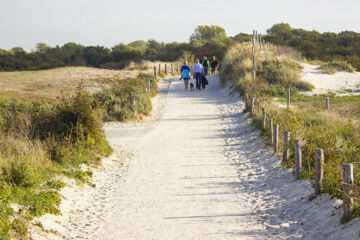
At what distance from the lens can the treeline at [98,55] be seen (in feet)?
165

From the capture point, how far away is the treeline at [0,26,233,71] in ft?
165

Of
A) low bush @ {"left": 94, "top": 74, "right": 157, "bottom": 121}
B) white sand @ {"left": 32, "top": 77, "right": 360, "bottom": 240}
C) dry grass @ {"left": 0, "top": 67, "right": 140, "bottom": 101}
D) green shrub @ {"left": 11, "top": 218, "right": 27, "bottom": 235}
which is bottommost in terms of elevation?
white sand @ {"left": 32, "top": 77, "right": 360, "bottom": 240}

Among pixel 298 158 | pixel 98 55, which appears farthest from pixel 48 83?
pixel 98 55

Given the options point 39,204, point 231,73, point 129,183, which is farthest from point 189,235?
point 231,73

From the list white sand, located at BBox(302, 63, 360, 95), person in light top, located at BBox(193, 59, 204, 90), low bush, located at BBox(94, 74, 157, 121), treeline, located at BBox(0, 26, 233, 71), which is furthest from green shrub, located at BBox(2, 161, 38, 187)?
treeline, located at BBox(0, 26, 233, 71)

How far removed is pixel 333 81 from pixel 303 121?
15.2 meters

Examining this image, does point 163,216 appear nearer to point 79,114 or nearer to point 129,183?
point 129,183

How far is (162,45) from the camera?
72.1 m

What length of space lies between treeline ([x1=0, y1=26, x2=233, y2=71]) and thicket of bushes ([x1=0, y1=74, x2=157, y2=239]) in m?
33.8

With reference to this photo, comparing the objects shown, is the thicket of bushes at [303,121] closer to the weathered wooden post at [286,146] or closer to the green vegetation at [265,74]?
the green vegetation at [265,74]

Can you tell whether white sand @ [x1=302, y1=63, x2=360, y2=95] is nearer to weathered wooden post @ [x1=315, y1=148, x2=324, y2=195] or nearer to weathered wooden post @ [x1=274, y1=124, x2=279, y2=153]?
weathered wooden post @ [x1=274, y1=124, x2=279, y2=153]

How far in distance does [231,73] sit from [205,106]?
6.38 m

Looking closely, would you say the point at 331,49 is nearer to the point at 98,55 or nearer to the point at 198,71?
the point at 198,71

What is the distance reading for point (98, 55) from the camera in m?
62.0
